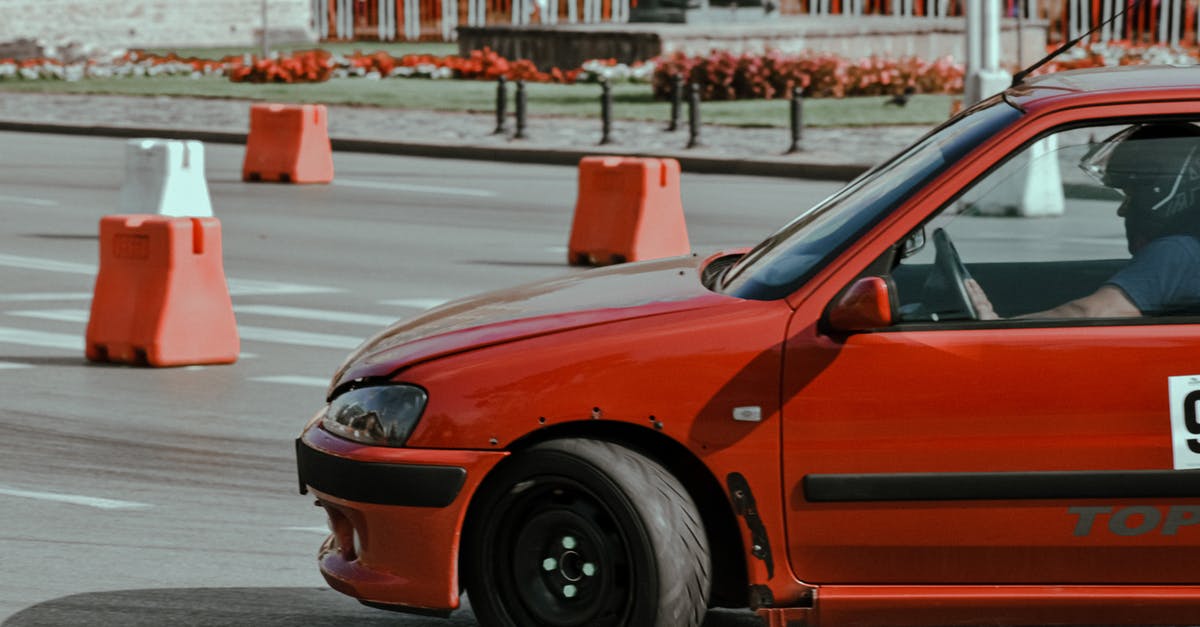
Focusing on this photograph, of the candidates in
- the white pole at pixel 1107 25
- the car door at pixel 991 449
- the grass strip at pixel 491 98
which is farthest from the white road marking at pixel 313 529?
the white pole at pixel 1107 25

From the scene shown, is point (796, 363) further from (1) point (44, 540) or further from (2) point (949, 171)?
(1) point (44, 540)

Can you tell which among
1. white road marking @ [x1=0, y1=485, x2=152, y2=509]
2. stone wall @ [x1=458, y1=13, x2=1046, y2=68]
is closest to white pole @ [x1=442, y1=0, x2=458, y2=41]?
stone wall @ [x1=458, y1=13, x2=1046, y2=68]

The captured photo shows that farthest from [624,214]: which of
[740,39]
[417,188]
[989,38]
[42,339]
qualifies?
[740,39]

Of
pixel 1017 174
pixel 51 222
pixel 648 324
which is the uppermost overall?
pixel 1017 174

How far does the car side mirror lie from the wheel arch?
1.57ft

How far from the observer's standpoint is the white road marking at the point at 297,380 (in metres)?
10.1

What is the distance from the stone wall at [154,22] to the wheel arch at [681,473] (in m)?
45.8

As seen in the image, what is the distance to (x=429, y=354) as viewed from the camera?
5.20 metres

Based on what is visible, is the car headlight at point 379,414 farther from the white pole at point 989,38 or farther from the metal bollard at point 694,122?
the metal bollard at point 694,122

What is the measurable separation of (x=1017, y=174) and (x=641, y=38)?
31714mm

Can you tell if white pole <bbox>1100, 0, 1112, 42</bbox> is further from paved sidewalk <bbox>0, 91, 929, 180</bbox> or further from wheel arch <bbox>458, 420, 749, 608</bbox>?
wheel arch <bbox>458, 420, 749, 608</bbox>

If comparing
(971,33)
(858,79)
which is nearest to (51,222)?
(971,33)

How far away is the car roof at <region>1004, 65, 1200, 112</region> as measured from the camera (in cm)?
499

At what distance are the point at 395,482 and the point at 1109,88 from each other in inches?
75.3
